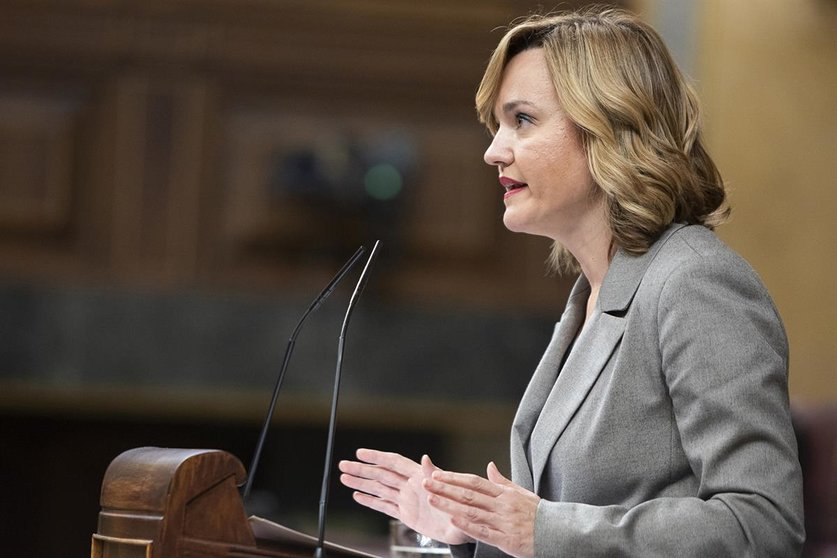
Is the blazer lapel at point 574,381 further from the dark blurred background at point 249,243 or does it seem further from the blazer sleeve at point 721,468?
the dark blurred background at point 249,243

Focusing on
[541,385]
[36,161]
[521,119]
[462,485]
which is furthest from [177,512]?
[36,161]

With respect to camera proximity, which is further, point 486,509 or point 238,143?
point 238,143

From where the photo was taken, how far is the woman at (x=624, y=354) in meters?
1.60

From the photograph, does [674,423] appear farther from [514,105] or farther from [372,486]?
[514,105]

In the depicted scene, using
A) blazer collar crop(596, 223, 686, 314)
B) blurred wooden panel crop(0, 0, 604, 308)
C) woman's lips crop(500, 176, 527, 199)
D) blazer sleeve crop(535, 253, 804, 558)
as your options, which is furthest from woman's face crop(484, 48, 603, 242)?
blurred wooden panel crop(0, 0, 604, 308)

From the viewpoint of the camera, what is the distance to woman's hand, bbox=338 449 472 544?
1.85 metres

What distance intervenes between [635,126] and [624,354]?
385 mm

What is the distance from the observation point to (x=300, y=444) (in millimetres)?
5035

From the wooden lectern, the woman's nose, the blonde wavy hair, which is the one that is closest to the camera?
the wooden lectern

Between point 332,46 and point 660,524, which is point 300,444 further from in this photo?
point 660,524

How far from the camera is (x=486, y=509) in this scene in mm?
1602

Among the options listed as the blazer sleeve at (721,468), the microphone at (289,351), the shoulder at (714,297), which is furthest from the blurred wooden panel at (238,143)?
the blazer sleeve at (721,468)

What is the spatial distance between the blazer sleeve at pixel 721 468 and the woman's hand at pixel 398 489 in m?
0.29

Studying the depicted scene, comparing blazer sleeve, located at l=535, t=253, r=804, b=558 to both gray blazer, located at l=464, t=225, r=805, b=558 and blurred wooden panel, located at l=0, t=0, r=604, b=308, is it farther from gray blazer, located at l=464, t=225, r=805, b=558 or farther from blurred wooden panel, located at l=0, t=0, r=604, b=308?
blurred wooden panel, located at l=0, t=0, r=604, b=308
